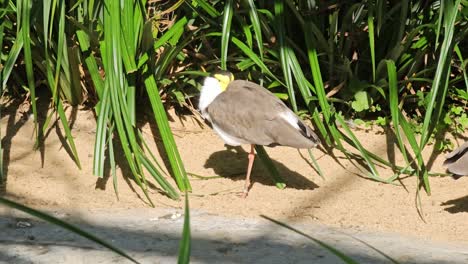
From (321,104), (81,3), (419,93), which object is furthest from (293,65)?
(81,3)

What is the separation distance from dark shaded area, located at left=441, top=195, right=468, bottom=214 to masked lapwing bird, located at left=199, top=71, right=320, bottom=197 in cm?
Answer: 83

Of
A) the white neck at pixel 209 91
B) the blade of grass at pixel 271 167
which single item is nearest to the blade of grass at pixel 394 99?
the blade of grass at pixel 271 167

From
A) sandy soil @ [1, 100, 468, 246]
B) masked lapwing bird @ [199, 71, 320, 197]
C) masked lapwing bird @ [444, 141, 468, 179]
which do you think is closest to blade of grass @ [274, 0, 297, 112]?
masked lapwing bird @ [199, 71, 320, 197]

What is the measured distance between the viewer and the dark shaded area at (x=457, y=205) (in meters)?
4.88

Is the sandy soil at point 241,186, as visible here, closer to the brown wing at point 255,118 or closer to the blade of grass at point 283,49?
the brown wing at point 255,118

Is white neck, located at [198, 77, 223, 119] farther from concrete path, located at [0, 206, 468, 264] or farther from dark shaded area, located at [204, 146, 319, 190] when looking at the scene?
concrete path, located at [0, 206, 468, 264]

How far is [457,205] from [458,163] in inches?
11.2

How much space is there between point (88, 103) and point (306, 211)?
178 centimetres

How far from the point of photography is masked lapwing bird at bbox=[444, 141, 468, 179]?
477 centimetres

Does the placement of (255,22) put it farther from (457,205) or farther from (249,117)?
(457,205)

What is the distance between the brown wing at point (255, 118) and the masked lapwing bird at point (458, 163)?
76 cm

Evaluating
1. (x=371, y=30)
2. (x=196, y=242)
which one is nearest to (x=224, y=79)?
(x=371, y=30)

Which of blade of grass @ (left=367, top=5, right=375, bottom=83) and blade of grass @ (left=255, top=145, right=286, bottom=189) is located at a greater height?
blade of grass @ (left=367, top=5, right=375, bottom=83)

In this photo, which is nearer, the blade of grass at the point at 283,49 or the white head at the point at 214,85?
the white head at the point at 214,85
